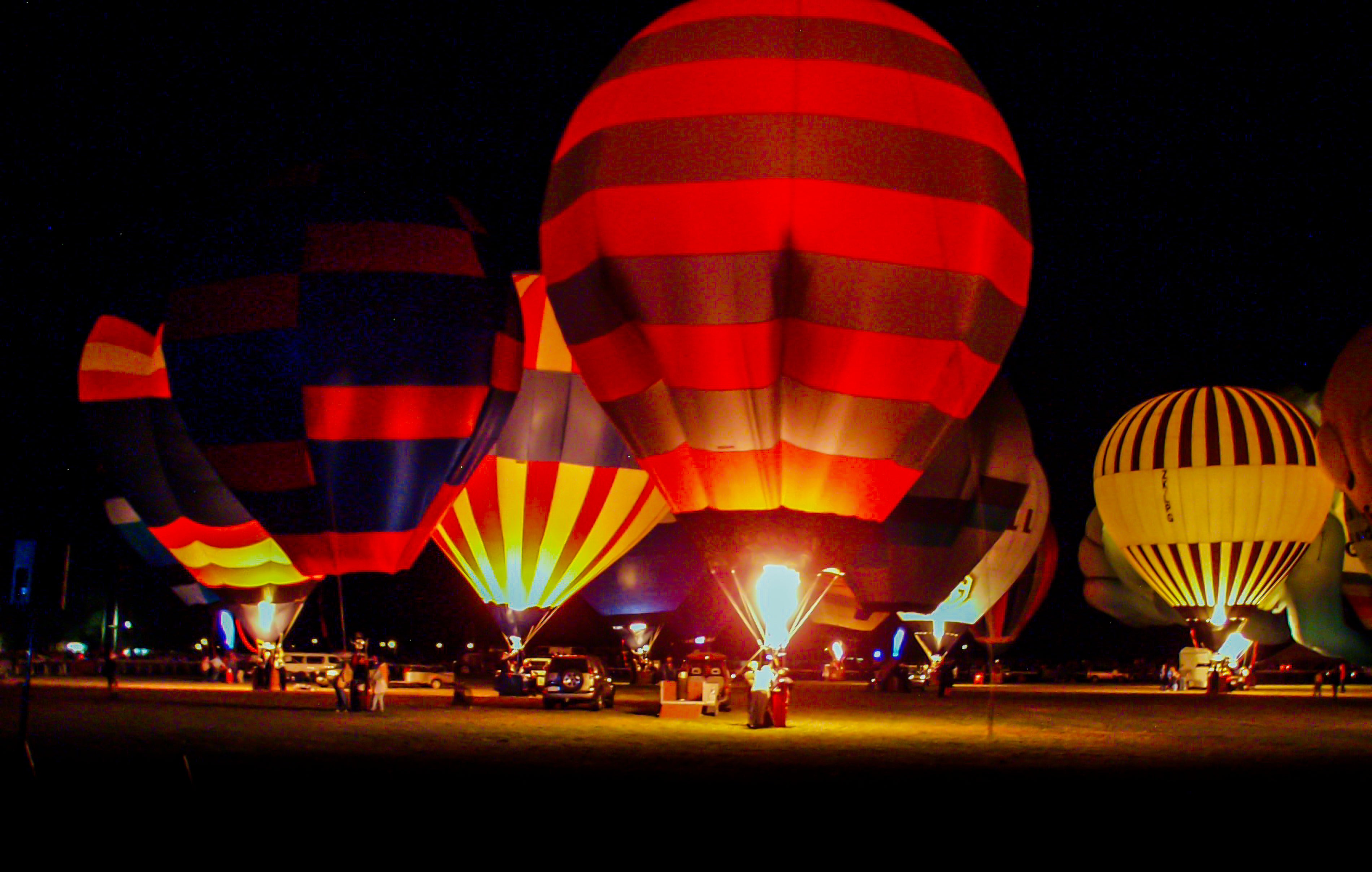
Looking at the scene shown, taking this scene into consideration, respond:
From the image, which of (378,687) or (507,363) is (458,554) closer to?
(378,687)

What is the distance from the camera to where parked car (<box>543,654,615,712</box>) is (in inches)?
892

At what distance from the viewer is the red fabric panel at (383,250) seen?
19234mm

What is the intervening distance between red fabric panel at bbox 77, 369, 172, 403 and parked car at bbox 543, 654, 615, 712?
343 inches

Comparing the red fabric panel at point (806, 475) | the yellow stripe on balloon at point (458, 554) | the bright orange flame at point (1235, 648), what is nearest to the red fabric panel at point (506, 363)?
the red fabric panel at point (806, 475)

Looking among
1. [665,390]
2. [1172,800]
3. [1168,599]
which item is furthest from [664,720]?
[1168,599]

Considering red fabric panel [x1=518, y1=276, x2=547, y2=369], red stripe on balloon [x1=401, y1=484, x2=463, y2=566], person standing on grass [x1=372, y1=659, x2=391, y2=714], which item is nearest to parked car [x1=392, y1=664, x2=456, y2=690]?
red fabric panel [x1=518, y1=276, x2=547, y2=369]

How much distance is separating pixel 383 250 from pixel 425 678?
55.7ft

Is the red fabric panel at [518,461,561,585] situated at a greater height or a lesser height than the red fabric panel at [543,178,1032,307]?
lesser

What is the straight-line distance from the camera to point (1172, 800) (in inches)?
416

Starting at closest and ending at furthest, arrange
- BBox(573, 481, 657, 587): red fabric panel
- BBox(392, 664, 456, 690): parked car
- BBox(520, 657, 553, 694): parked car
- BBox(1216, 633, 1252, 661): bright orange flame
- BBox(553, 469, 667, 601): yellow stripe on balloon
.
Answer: BBox(553, 469, 667, 601): yellow stripe on balloon
BBox(573, 481, 657, 587): red fabric panel
BBox(520, 657, 553, 694): parked car
BBox(392, 664, 456, 690): parked car
BBox(1216, 633, 1252, 661): bright orange flame

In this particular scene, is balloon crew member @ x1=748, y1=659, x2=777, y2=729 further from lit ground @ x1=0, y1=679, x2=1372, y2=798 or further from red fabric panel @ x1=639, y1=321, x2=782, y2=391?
red fabric panel @ x1=639, y1=321, x2=782, y2=391

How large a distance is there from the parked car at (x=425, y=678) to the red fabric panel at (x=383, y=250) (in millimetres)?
15507

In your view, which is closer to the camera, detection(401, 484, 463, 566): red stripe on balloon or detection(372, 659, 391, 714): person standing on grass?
detection(401, 484, 463, 566): red stripe on balloon

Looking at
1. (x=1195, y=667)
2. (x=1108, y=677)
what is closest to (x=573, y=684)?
(x=1195, y=667)
